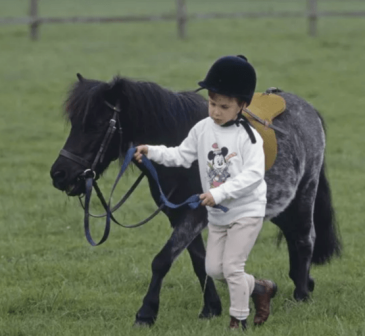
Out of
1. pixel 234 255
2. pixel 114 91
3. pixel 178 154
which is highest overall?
pixel 114 91

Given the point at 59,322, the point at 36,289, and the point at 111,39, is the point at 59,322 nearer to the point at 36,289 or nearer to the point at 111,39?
the point at 36,289

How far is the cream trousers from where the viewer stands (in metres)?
5.19

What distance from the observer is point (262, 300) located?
5.62 m

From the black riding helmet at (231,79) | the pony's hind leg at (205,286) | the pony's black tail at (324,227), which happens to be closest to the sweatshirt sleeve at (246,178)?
→ the black riding helmet at (231,79)

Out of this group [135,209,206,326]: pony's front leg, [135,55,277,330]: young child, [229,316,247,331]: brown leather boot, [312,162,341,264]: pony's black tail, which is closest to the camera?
[135,55,277,330]: young child

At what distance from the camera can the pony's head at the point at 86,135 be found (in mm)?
5508

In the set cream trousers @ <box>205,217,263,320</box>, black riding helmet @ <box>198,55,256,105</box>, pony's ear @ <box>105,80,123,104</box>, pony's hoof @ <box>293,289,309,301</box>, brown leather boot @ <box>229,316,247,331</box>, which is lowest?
pony's hoof @ <box>293,289,309,301</box>

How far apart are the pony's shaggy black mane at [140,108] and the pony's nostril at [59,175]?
344 mm

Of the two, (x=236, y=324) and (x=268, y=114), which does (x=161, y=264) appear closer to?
(x=236, y=324)

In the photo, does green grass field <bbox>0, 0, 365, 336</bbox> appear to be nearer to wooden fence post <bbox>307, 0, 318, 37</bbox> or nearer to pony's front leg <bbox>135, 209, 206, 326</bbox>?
pony's front leg <bbox>135, 209, 206, 326</bbox>

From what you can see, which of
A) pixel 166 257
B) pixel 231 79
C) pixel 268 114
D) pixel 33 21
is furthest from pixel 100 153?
pixel 33 21

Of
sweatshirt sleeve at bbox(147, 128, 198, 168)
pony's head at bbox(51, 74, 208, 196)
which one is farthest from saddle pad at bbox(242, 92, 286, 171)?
sweatshirt sleeve at bbox(147, 128, 198, 168)

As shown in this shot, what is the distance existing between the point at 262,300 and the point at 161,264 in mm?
697

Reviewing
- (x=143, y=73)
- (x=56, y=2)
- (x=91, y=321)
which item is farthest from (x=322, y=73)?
(x=56, y=2)
